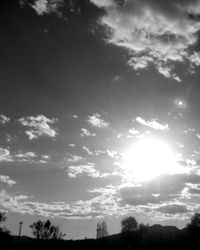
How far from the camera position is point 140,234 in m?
97.4

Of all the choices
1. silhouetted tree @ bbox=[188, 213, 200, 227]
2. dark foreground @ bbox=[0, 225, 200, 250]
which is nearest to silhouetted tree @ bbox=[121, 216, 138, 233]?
dark foreground @ bbox=[0, 225, 200, 250]

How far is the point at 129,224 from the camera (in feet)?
351

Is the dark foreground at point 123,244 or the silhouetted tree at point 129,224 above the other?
the silhouetted tree at point 129,224

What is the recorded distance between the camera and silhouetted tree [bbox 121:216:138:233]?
105m

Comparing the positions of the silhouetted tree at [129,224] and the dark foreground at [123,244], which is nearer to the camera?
the dark foreground at [123,244]

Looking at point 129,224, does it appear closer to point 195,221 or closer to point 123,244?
point 123,244

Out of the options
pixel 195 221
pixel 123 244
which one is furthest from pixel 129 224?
pixel 195 221

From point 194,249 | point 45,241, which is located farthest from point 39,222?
point 194,249

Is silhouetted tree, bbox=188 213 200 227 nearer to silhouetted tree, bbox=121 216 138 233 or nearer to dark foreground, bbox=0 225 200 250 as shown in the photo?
dark foreground, bbox=0 225 200 250

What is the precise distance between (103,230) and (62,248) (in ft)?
143

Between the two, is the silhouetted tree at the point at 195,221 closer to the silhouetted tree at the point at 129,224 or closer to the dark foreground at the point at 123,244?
the dark foreground at the point at 123,244

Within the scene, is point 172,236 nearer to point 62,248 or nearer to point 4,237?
point 62,248

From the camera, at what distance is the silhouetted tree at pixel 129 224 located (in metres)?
105

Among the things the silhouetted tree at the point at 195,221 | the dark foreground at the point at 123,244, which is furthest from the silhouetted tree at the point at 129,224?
the silhouetted tree at the point at 195,221
